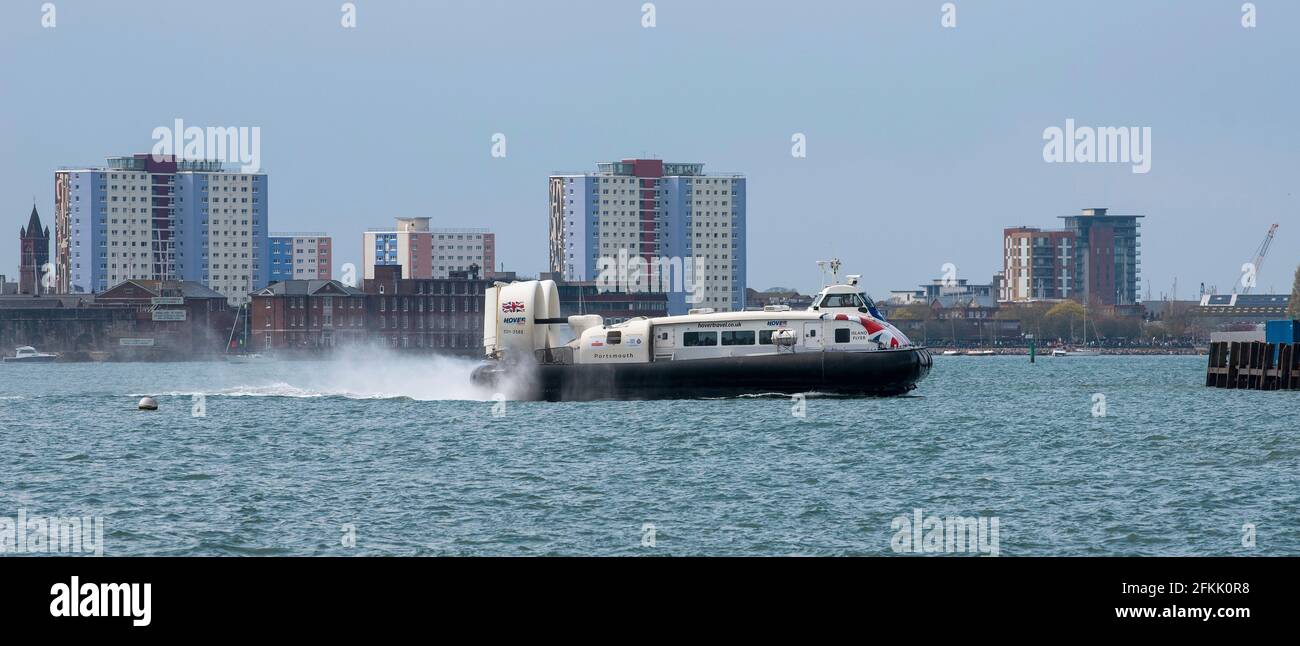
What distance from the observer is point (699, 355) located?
1977 inches

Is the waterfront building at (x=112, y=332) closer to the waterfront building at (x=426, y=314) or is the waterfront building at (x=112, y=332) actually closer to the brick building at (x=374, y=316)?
the brick building at (x=374, y=316)

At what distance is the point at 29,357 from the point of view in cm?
19225

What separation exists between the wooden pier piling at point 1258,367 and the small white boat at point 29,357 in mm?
153716

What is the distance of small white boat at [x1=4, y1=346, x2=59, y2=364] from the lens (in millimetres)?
192125

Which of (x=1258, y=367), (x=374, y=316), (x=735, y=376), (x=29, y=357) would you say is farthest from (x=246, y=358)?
(x=735, y=376)

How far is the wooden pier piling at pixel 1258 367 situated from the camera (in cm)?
7275

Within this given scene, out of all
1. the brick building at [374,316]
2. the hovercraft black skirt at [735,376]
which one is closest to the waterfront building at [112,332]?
the brick building at [374,316]

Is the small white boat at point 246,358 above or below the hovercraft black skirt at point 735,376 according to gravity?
below

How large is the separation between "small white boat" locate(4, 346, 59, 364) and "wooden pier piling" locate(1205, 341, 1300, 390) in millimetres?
153716

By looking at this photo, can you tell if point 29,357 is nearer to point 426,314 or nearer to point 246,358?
point 246,358

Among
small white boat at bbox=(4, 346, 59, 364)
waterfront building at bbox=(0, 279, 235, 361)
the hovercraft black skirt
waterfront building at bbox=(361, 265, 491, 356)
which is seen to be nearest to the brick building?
waterfront building at bbox=(361, 265, 491, 356)

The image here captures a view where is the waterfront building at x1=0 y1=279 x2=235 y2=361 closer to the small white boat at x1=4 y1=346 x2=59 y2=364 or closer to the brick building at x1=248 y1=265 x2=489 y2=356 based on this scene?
the small white boat at x1=4 y1=346 x2=59 y2=364

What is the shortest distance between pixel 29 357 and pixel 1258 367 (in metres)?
160
